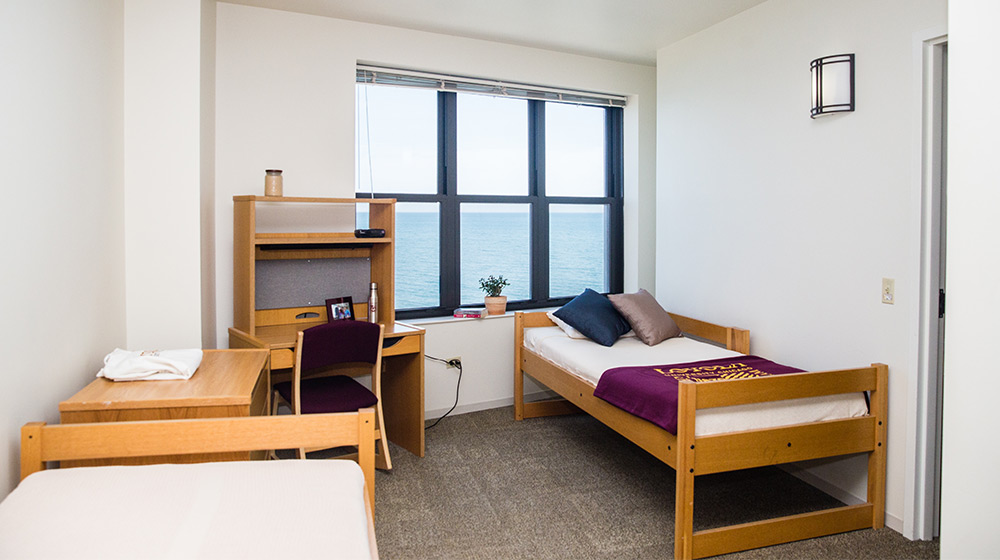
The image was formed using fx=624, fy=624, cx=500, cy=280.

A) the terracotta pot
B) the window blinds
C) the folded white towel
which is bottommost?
the folded white towel

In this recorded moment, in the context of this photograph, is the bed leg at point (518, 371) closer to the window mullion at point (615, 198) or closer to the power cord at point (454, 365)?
the power cord at point (454, 365)

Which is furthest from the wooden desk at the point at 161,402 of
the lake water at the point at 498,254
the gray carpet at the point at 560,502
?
the lake water at the point at 498,254

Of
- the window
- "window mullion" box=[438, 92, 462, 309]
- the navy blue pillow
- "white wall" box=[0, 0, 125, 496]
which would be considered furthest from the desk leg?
"white wall" box=[0, 0, 125, 496]

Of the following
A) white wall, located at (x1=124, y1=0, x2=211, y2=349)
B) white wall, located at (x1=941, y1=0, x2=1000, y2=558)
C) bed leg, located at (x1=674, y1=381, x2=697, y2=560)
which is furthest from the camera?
white wall, located at (x1=124, y1=0, x2=211, y2=349)

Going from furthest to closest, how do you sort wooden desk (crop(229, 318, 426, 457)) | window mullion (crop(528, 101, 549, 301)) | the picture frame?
1. window mullion (crop(528, 101, 549, 301))
2. the picture frame
3. wooden desk (crop(229, 318, 426, 457))

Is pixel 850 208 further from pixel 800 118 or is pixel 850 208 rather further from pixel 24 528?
pixel 24 528

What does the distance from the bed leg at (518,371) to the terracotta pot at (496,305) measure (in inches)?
8.5

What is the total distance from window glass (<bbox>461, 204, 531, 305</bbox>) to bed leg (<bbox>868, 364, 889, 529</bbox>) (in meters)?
2.45

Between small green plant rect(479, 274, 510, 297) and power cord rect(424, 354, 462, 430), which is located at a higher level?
small green plant rect(479, 274, 510, 297)

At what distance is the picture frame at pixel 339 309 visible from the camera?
3.64 meters

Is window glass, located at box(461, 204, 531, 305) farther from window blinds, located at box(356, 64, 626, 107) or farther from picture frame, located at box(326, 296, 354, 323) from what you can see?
picture frame, located at box(326, 296, 354, 323)

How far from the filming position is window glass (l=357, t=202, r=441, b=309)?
420 cm

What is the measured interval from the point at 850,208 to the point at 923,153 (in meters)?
0.40

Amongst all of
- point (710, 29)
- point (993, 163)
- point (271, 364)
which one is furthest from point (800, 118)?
point (271, 364)
